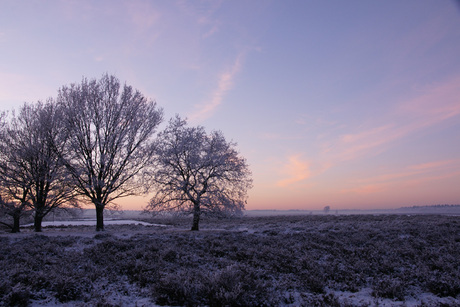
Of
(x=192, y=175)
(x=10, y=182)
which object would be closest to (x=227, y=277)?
(x=192, y=175)

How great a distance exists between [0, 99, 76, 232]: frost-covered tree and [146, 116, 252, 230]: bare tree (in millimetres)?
7960

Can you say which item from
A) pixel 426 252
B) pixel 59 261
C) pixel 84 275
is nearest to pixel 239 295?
pixel 84 275

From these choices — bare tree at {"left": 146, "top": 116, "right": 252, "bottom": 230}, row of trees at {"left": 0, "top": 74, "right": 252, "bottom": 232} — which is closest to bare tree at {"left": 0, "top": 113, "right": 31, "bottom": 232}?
row of trees at {"left": 0, "top": 74, "right": 252, "bottom": 232}

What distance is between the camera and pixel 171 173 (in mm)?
22906

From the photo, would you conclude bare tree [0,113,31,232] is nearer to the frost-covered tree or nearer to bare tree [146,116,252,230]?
the frost-covered tree

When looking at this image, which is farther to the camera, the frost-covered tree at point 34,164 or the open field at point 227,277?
the frost-covered tree at point 34,164

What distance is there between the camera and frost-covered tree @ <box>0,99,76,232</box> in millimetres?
21328

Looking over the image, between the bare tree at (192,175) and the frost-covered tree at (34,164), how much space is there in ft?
26.1

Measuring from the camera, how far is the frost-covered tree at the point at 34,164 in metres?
21.3

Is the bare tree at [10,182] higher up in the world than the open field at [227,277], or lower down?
higher up

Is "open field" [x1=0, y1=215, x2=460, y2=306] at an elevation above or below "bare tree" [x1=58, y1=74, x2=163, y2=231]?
below

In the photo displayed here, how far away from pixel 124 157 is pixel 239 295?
1904 centimetres

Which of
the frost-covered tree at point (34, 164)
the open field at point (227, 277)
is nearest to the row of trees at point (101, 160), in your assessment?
the frost-covered tree at point (34, 164)

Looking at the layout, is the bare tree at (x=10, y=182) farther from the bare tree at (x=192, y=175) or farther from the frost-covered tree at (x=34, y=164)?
the bare tree at (x=192, y=175)
